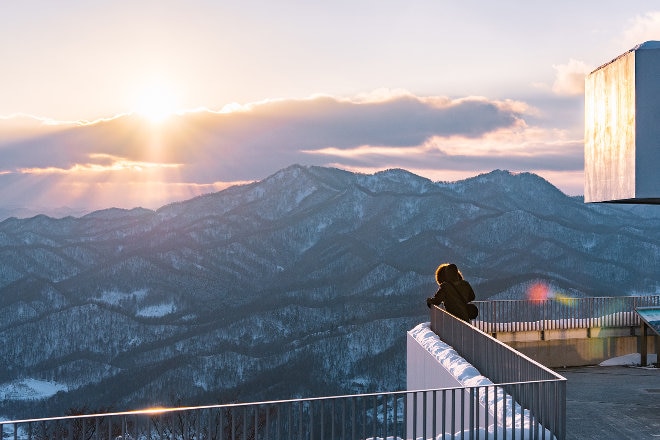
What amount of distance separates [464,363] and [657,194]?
4511mm

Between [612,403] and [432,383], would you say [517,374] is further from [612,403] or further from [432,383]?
[432,383]

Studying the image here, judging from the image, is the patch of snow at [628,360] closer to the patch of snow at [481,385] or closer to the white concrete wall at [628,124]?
the patch of snow at [481,385]

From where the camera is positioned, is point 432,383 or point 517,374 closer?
point 517,374

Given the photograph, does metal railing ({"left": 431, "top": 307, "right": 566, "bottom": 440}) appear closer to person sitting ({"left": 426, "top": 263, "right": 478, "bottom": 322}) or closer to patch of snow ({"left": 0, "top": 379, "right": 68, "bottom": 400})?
person sitting ({"left": 426, "top": 263, "right": 478, "bottom": 322})

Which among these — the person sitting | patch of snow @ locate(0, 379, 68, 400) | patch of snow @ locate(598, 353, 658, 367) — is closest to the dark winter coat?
the person sitting

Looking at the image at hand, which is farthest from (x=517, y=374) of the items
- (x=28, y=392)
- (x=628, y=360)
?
(x=28, y=392)

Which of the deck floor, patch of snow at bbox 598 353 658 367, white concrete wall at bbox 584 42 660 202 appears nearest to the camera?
the deck floor

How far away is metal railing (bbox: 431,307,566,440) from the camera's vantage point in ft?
32.2

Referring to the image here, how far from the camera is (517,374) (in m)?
11.3

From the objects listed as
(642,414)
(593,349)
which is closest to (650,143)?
(642,414)

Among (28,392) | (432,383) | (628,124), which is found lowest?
(28,392)

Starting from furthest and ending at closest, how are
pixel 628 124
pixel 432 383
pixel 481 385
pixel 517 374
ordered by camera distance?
pixel 432 383 < pixel 628 124 < pixel 517 374 < pixel 481 385

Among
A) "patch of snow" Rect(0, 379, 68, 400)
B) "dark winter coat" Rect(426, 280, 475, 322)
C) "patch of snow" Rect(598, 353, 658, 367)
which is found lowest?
"patch of snow" Rect(0, 379, 68, 400)

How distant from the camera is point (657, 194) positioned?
42.5 feet
